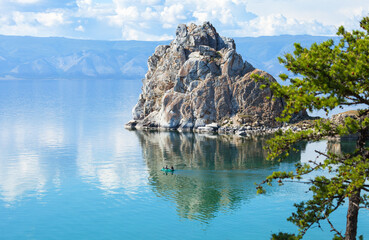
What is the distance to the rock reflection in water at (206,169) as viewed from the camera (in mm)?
58469

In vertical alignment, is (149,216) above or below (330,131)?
below

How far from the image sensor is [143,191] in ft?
208

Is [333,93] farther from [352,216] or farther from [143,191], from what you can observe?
[143,191]

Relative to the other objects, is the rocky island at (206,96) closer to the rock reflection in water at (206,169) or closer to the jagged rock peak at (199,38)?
the jagged rock peak at (199,38)

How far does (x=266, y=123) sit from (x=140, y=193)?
71.1 metres

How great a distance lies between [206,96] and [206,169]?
5644cm

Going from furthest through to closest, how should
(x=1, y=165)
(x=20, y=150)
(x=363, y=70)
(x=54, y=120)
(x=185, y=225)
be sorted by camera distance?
(x=54, y=120) → (x=20, y=150) → (x=1, y=165) → (x=185, y=225) → (x=363, y=70)

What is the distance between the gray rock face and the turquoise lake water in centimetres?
1760

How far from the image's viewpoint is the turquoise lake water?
162ft

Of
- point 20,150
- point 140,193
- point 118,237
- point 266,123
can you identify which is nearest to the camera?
point 118,237

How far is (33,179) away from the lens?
230ft

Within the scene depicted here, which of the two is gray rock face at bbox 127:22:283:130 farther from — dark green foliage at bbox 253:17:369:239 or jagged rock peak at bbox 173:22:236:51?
dark green foliage at bbox 253:17:369:239

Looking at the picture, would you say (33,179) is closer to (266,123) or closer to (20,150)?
(20,150)

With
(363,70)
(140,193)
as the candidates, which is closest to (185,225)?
(140,193)
